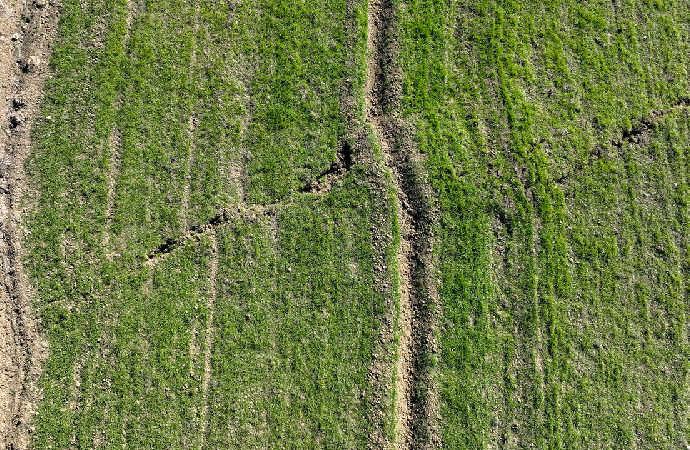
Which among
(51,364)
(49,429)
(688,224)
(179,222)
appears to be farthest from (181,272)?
(688,224)

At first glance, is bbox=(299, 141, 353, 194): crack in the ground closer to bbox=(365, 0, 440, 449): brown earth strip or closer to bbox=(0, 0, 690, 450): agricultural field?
bbox=(0, 0, 690, 450): agricultural field

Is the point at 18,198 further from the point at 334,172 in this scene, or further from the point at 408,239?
the point at 408,239

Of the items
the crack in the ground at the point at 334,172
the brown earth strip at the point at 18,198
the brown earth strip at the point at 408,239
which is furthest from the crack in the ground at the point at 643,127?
the brown earth strip at the point at 18,198

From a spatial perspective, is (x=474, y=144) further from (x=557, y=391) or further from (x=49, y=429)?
(x=49, y=429)

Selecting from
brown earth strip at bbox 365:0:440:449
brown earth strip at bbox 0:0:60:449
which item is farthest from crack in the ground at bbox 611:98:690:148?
brown earth strip at bbox 0:0:60:449

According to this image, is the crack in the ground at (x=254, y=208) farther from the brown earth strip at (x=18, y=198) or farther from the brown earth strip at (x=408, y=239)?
the brown earth strip at (x=18, y=198)

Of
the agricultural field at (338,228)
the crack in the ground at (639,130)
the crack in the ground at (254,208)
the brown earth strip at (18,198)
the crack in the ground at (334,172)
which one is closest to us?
the brown earth strip at (18,198)

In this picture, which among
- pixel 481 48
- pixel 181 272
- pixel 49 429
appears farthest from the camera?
pixel 481 48
